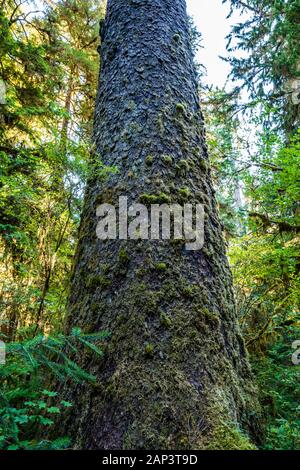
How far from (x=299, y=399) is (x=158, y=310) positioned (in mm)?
2163

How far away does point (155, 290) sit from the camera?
1.86 metres

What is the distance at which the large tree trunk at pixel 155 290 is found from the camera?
154 centimetres

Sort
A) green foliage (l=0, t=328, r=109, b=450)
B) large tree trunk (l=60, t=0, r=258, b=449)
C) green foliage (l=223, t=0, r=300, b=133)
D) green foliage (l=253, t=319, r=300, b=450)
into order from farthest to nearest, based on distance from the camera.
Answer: green foliage (l=223, t=0, r=300, b=133) < green foliage (l=253, t=319, r=300, b=450) < large tree trunk (l=60, t=0, r=258, b=449) < green foliage (l=0, t=328, r=109, b=450)

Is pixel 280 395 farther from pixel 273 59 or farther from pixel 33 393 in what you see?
pixel 273 59

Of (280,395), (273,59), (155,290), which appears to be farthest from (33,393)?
(273,59)

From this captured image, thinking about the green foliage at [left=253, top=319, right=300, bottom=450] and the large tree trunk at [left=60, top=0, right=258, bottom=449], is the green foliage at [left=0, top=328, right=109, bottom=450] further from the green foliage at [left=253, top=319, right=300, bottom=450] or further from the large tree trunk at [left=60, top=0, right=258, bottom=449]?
the green foliage at [left=253, top=319, right=300, bottom=450]

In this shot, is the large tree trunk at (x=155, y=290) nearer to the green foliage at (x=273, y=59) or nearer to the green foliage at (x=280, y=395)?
the green foliage at (x=280, y=395)

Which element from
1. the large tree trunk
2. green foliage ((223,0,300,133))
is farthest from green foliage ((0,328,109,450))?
green foliage ((223,0,300,133))

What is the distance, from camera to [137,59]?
108 inches

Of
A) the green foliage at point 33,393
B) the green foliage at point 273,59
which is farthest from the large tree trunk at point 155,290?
the green foliage at point 273,59

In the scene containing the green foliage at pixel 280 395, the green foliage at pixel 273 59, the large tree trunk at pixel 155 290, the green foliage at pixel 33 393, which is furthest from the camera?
the green foliage at pixel 273 59

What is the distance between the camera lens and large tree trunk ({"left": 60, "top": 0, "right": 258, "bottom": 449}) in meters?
1.54

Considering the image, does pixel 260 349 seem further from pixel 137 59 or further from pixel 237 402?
pixel 137 59
